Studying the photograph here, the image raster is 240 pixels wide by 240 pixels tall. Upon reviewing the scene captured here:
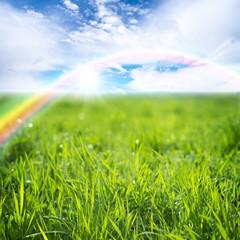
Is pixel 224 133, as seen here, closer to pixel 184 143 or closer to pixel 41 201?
pixel 184 143

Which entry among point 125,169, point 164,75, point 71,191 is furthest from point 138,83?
point 71,191

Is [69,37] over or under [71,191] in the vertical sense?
over

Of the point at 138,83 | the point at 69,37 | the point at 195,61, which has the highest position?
the point at 69,37

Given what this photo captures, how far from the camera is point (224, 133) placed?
3254 mm

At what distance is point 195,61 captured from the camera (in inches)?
90.2

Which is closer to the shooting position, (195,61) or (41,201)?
(41,201)

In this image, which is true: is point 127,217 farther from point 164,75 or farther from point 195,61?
point 195,61

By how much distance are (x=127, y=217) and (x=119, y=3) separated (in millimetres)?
1673

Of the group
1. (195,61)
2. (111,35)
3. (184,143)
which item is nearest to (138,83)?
(111,35)

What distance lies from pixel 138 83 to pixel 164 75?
0.27 m

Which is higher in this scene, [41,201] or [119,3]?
[119,3]

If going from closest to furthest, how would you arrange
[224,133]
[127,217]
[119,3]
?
[127,217]
[119,3]
[224,133]

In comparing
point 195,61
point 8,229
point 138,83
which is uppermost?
point 195,61

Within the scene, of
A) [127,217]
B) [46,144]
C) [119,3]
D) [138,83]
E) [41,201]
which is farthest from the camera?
[46,144]
